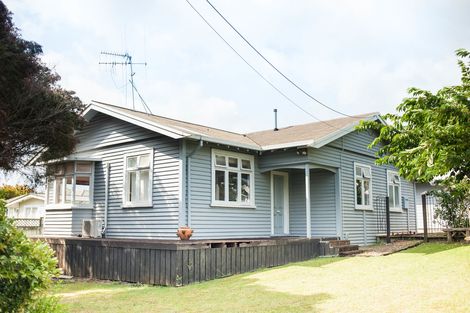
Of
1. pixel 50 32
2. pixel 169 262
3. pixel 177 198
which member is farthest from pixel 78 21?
pixel 169 262

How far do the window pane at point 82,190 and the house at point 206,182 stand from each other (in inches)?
1.2

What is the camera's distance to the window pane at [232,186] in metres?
13.4

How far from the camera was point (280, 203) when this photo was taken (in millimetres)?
15227

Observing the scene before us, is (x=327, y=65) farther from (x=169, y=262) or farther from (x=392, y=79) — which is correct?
(x=169, y=262)

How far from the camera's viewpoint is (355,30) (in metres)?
13.6

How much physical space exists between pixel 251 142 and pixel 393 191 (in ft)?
23.4

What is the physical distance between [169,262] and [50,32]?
22.3ft

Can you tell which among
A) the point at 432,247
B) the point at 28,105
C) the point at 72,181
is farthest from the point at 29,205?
the point at 432,247

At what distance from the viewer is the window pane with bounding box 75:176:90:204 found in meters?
14.3

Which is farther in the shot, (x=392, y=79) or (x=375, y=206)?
(x=392, y=79)

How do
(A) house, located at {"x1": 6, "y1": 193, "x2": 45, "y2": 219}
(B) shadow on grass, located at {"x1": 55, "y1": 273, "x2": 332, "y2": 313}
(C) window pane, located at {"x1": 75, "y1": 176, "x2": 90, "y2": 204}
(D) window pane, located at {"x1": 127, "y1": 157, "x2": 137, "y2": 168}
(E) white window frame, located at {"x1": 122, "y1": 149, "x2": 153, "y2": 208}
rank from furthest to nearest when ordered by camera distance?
(A) house, located at {"x1": 6, "y1": 193, "x2": 45, "y2": 219}
(C) window pane, located at {"x1": 75, "y1": 176, "x2": 90, "y2": 204}
(D) window pane, located at {"x1": 127, "y1": 157, "x2": 137, "y2": 168}
(E) white window frame, located at {"x1": 122, "y1": 149, "x2": 153, "y2": 208}
(B) shadow on grass, located at {"x1": 55, "y1": 273, "x2": 332, "y2": 313}

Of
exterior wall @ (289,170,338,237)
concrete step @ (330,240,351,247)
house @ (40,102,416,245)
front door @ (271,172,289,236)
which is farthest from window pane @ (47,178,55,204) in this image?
concrete step @ (330,240,351,247)

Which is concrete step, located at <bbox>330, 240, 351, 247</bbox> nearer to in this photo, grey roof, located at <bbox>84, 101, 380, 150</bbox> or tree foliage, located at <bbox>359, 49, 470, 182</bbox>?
grey roof, located at <bbox>84, 101, 380, 150</bbox>

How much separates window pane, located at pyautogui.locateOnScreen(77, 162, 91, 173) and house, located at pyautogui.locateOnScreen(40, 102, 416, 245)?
0.10 ft
